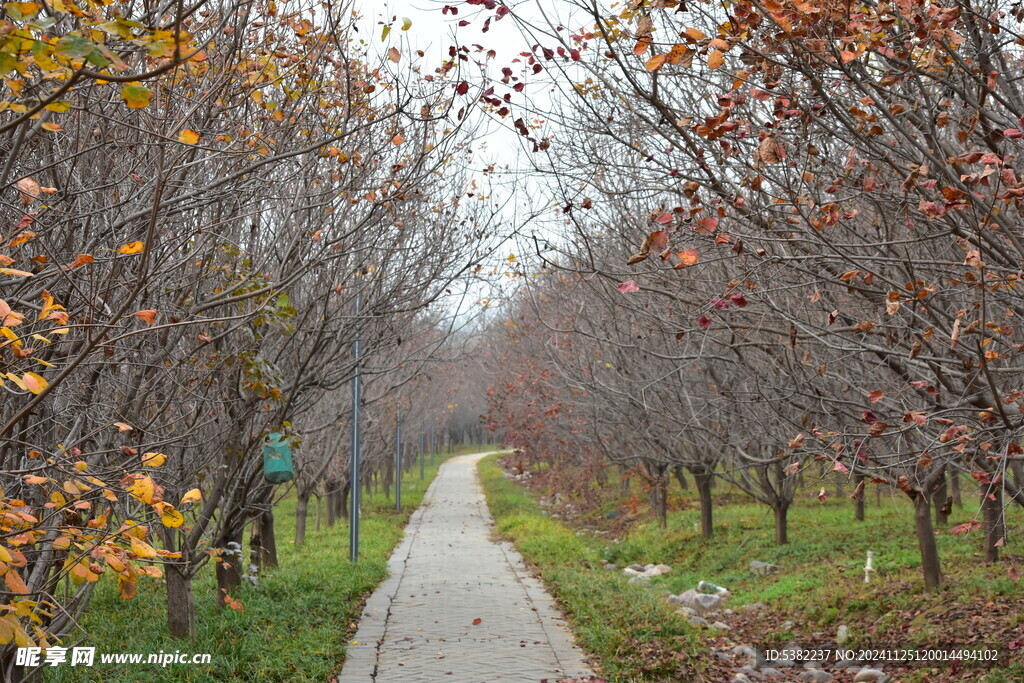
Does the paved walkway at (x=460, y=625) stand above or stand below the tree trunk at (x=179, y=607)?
below

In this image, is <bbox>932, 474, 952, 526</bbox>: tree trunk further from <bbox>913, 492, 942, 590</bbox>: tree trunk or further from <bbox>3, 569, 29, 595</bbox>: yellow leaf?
<bbox>3, 569, 29, 595</bbox>: yellow leaf

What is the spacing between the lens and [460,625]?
972 centimetres

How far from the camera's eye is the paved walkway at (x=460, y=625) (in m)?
7.67

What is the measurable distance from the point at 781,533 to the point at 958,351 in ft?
33.1

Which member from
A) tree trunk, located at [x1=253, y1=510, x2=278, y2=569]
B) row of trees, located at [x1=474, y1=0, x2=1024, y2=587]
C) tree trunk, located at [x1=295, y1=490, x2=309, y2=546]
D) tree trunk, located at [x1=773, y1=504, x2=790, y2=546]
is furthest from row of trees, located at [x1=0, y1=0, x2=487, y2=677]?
tree trunk, located at [x1=773, y1=504, x2=790, y2=546]

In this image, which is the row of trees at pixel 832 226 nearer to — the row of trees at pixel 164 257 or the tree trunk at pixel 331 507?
the row of trees at pixel 164 257

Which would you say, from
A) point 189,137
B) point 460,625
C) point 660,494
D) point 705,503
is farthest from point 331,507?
point 189,137

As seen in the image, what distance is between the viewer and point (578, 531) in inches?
856

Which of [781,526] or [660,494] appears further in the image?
[660,494]

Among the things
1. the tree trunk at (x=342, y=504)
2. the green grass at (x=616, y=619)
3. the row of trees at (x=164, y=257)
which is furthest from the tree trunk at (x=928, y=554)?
the tree trunk at (x=342, y=504)

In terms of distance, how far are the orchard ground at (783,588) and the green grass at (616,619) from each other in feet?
0.06

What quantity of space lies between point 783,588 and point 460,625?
4635 mm

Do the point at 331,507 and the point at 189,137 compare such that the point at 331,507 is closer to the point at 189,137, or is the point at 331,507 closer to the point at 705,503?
the point at 705,503

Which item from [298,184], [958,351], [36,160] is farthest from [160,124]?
[958,351]
